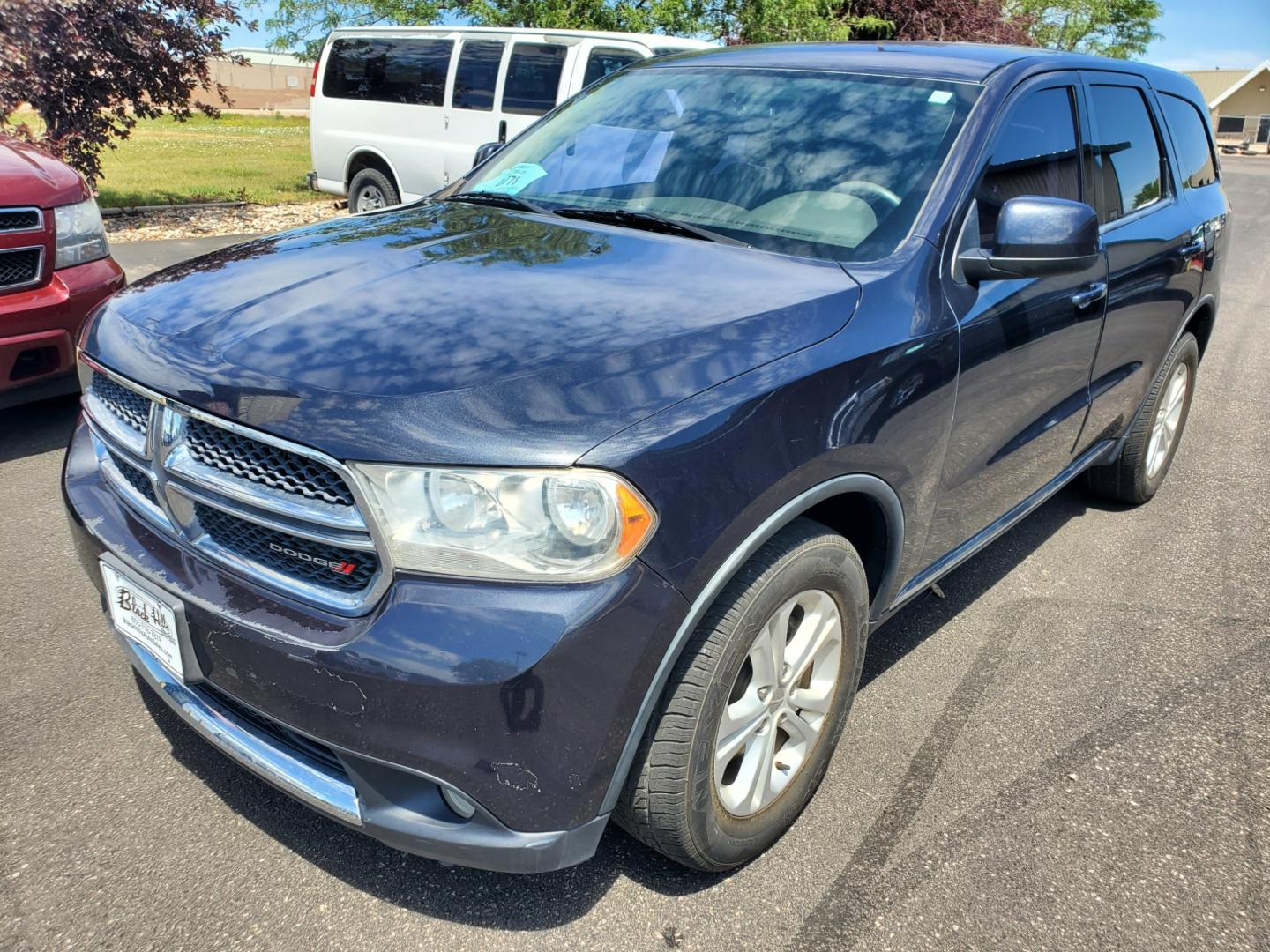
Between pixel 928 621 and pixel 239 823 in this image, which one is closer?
pixel 239 823

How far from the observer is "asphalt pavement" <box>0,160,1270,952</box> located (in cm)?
218

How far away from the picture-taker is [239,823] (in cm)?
241

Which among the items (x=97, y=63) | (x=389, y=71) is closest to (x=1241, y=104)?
(x=389, y=71)

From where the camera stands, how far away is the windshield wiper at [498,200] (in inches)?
126

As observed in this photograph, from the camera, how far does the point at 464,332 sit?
2102 mm

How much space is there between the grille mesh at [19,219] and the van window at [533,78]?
18.6 feet

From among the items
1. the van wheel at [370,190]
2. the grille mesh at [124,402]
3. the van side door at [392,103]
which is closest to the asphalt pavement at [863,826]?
the grille mesh at [124,402]

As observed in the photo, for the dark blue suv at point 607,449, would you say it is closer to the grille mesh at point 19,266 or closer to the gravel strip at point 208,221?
the grille mesh at point 19,266

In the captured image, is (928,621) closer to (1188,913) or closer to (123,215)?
(1188,913)

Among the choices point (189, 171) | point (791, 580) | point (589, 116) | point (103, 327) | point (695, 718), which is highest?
point (589, 116)

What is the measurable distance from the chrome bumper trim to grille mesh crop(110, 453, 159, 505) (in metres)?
0.34

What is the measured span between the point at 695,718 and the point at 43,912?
1.43m

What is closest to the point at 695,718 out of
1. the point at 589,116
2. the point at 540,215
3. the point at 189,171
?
the point at 540,215

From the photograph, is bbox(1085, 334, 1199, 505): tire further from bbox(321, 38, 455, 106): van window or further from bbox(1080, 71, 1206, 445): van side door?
bbox(321, 38, 455, 106): van window
